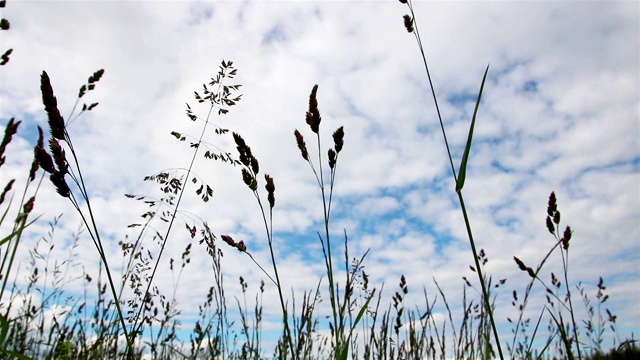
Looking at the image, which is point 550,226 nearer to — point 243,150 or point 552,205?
point 552,205

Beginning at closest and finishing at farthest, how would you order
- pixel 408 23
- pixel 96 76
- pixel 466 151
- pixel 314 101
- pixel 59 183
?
pixel 466 151 → pixel 59 183 → pixel 314 101 → pixel 408 23 → pixel 96 76

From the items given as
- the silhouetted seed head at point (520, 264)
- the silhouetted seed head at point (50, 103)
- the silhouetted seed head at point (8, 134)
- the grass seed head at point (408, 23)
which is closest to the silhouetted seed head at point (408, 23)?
the grass seed head at point (408, 23)

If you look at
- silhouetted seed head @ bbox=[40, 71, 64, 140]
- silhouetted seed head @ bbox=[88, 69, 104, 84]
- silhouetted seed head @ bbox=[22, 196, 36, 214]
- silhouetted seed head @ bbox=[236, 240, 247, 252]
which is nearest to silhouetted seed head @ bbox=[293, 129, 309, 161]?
silhouetted seed head @ bbox=[236, 240, 247, 252]

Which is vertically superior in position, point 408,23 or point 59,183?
point 408,23

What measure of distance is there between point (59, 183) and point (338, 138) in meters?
0.96

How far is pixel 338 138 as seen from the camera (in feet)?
5.78

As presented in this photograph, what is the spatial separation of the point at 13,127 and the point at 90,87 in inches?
14.8

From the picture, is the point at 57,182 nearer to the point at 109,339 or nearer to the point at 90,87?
the point at 90,87

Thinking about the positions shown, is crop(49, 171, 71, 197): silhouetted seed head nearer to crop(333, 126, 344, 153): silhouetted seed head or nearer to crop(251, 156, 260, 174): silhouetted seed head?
crop(251, 156, 260, 174): silhouetted seed head

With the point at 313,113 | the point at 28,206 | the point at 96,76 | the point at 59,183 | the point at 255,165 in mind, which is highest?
the point at 96,76

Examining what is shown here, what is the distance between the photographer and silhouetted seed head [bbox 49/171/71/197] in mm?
1321

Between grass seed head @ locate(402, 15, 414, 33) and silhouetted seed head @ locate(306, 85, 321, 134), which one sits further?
grass seed head @ locate(402, 15, 414, 33)

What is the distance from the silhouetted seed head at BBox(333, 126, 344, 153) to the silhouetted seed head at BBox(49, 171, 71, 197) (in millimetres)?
945

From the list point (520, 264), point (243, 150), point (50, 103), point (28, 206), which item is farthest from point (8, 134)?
point (520, 264)
